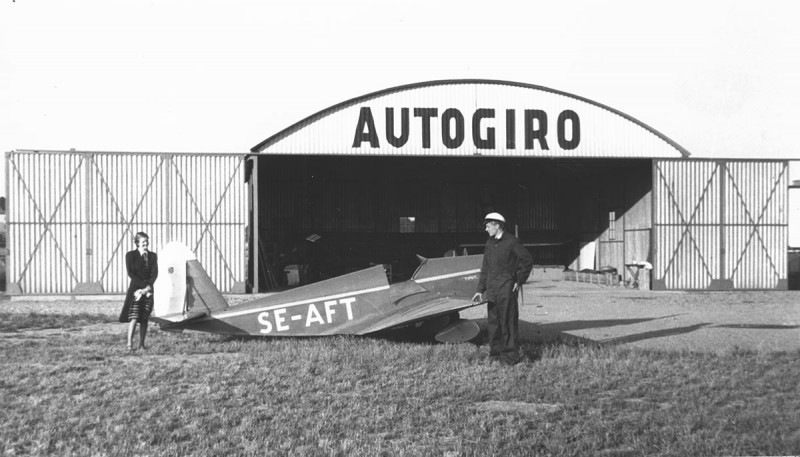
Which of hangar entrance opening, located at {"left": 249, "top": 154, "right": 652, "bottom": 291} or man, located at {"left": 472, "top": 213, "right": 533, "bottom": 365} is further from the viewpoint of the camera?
hangar entrance opening, located at {"left": 249, "top": 154, "right": 652, "bottom": 291}

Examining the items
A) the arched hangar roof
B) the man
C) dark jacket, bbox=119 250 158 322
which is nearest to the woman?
dark jacket, bbox=119 250 158 322

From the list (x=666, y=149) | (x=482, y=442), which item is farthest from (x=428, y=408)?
(x=666, y=149)

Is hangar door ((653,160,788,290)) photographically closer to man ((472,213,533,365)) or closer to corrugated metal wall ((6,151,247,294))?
corrugated metal wall ((6,151,247,294))

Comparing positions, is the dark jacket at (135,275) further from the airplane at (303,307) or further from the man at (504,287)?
the man at (504,287)

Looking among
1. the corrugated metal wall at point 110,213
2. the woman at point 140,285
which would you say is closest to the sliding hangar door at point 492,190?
the corrugated metal wall at point 110,213

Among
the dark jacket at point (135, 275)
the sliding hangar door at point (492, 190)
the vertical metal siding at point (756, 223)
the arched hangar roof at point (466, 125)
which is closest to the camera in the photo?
the dark jacket at point (135, 275)

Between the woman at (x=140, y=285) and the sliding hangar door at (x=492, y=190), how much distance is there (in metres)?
7.15

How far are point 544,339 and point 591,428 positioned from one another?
5.39 metres

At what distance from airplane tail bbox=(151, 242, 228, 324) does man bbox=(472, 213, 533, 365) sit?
13.2ft

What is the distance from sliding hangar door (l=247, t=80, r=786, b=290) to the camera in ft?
74.4

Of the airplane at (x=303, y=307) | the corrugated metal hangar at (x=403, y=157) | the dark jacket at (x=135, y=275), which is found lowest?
the airplane at (x=303, y=307)

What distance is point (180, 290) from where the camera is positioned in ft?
33.0

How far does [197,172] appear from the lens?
22453 millimetres

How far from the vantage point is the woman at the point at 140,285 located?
32.2 ft
